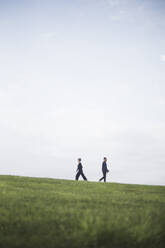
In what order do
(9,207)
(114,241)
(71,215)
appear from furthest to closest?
1. (9,207)
2. (71,215)
3. (114,241)

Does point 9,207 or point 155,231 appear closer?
point 155,231

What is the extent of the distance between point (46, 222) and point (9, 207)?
183cm

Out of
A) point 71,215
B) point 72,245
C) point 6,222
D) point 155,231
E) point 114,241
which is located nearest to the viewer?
point 72,245

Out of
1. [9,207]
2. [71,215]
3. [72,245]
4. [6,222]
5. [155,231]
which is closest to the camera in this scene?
[72,245]

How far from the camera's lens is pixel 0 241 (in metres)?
3.98

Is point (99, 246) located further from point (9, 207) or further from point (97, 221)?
point (9, 207)

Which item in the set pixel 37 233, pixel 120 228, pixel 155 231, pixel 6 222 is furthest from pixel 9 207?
pixel 155 231

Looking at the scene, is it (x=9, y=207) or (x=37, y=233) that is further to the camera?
(x=9, y=207)

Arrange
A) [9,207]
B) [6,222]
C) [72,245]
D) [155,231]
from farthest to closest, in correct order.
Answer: [9,207] → [6,222] → [155,231] → [72,245]

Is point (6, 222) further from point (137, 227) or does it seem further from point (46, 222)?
point (137, 227)

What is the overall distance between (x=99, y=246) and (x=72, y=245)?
17.6 inches

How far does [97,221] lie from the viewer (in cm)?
473

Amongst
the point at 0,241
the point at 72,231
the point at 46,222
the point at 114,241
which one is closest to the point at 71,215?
the point at 46,222

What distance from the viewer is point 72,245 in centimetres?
396
